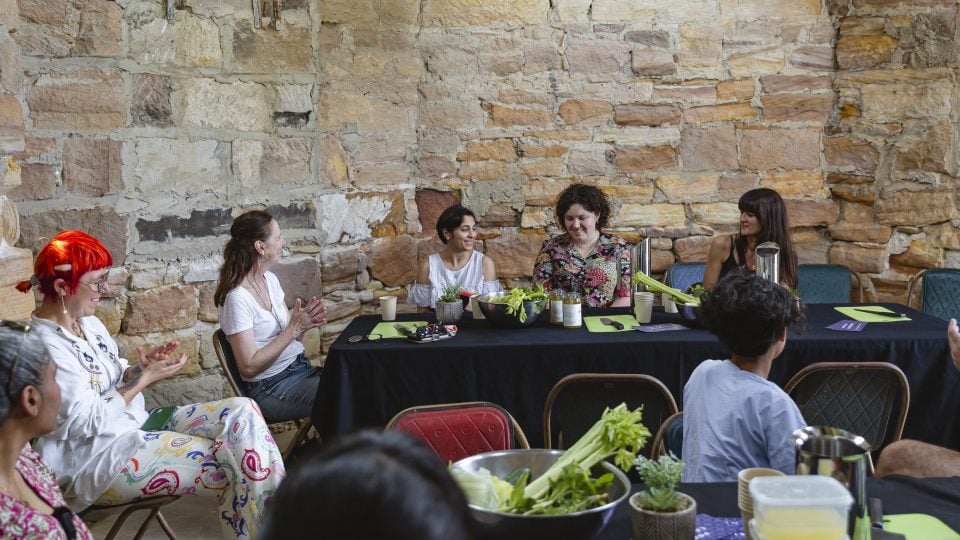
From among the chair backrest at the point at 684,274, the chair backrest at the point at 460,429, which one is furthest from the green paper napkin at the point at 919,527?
the chair backrest at the point at 684,274

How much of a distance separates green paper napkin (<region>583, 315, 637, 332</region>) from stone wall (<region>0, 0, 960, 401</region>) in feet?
4.80

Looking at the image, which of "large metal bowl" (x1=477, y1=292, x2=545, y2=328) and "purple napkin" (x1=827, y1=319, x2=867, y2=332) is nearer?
"purple napkin" (x1=827, y1=319, x2=867, y2=332)

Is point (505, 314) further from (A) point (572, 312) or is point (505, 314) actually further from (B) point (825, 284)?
(B) point (825, 284)

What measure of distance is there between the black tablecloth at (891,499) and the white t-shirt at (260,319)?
2.16m

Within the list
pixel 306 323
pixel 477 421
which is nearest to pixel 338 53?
pixel 306 323

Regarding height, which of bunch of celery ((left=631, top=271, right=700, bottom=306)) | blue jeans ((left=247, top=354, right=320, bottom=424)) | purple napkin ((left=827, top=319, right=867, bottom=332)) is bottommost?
blue jeans ((left=247, top=354, right=320, bottom=424))

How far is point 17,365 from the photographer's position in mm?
1960

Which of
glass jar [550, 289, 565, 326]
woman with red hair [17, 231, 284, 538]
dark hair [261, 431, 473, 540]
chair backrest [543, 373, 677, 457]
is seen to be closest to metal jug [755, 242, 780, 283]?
glass jar [550, 289, 565, 326]

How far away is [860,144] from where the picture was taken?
5121 millimetres

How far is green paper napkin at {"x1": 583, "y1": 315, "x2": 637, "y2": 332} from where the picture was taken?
3.58 metres

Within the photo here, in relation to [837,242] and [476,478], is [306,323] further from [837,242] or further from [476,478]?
[837,242]

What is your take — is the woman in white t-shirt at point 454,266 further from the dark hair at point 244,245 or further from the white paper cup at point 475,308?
the dark hair at point 244,245

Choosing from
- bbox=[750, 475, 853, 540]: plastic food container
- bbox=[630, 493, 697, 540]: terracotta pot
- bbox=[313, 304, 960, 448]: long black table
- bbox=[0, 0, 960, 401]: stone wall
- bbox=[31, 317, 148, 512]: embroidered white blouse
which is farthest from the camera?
bbox=[0, 0, 960, 401]: stone wall

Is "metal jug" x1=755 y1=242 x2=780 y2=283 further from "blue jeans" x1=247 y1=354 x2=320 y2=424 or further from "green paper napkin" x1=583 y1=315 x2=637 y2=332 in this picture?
"blue jeans" x1=247 y1=354 x2=320 y2=424
